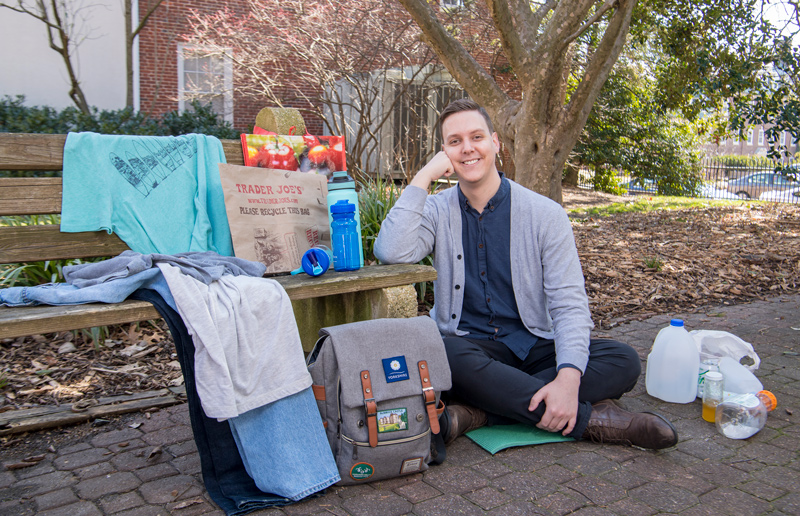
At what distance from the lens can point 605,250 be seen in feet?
24.0

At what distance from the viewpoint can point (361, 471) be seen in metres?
2.45

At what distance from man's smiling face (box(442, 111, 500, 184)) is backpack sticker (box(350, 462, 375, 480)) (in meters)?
1.41

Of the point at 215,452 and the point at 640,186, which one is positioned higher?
the point at 640,186

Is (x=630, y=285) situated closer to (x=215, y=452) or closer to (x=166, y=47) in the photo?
(x=215, y=452)

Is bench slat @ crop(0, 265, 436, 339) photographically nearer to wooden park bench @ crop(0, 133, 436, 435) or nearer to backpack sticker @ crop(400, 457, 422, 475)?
wooden park bench @ crop(0, 133, 436, 435)

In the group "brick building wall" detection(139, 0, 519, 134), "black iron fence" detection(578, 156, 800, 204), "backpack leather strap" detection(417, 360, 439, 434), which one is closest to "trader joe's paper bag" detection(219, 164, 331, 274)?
"backpack leather strap" detection(417, 360, 439, 434)

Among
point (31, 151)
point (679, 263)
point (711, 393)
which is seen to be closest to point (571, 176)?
point (679, 263)

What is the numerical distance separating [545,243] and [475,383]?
75cm

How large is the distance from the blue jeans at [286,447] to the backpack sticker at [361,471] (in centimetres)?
7

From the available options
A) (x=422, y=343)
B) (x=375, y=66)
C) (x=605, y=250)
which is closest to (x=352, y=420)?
(x=422, y=343)

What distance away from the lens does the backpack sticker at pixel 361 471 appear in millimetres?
2441

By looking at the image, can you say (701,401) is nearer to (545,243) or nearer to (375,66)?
(545,243)

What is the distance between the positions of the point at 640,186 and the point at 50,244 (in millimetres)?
18938

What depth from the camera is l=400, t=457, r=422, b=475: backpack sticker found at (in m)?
2.49
